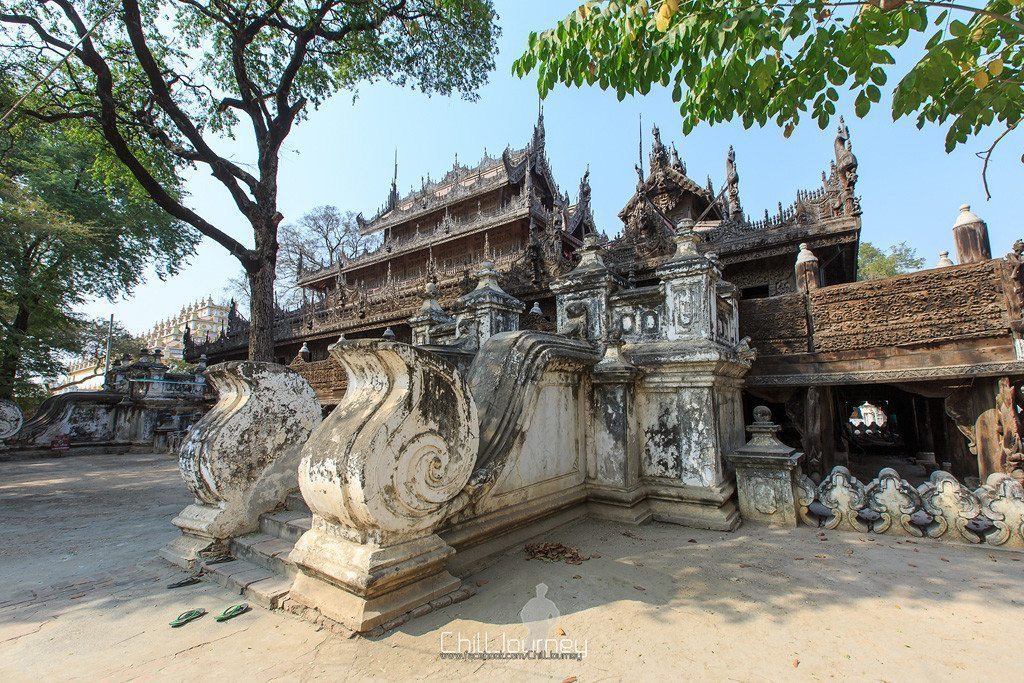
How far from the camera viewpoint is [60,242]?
52.3ft

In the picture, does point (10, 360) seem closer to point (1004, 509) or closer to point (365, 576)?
point (365, 576)

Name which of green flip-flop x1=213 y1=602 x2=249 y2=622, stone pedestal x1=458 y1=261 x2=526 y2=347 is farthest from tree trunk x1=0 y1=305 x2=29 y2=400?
green flip-flop x1=213 y1=602 x2=249 y2=622

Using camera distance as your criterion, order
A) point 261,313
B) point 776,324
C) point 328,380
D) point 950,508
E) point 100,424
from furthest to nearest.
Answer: point 100,424 → point 328,380 → point 261,313 → point 776,324 → point 950,508

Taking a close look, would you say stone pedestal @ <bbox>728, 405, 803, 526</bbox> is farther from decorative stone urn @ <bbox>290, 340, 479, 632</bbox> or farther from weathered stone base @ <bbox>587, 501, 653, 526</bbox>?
decorative stone urn @ <bbox>290, 340, 479, 632</bbox>

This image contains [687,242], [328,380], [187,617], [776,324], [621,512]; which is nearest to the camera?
[187,617]

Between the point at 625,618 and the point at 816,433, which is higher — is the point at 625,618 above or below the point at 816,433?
below

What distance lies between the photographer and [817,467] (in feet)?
21.2

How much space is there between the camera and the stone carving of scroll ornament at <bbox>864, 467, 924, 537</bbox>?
4.15 meters

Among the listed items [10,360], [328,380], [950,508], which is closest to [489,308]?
[950,508]

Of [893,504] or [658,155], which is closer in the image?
[893,504]

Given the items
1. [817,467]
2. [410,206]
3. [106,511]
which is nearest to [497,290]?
[817,467]

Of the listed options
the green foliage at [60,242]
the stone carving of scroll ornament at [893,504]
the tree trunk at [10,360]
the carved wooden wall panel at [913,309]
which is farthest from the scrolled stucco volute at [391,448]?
the tree trunk at [10,360]

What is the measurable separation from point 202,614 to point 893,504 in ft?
18.3

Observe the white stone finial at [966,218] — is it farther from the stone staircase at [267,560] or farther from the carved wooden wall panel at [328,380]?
the carved wooden wall panel at [328,380]
